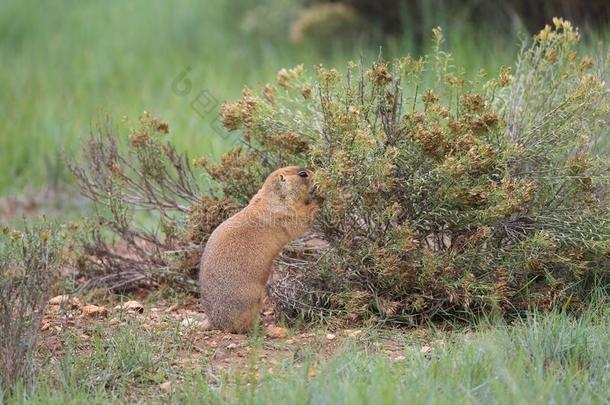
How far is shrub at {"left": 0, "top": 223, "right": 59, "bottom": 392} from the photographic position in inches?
172

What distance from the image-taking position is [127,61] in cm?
1202

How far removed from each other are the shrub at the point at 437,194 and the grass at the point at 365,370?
25 centimetres

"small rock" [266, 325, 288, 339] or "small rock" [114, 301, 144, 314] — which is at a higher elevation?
"small rock" [114, 301, 144, 314]

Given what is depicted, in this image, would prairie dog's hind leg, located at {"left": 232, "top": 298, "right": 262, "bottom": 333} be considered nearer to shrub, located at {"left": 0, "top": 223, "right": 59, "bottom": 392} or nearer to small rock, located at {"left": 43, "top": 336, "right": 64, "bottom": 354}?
small rock, located at {"left": 43, "top": 336, "right": 64, "bottom": 354}

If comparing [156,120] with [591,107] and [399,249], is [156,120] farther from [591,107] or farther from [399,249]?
[591,107]

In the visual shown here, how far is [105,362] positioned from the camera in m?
4.66

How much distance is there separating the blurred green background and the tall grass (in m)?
0.02

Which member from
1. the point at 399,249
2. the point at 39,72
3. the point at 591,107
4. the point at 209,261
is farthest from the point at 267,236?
the point at 39,72

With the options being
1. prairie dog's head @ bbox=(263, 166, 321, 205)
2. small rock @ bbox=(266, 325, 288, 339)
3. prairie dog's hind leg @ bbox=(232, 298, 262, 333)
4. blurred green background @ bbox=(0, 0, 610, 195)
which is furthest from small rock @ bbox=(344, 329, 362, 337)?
blurred green background @ bbox=(0, 0, 610, 195)

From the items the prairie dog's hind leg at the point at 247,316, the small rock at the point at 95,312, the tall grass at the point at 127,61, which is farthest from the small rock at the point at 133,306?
the tall grass at the point at 127,61

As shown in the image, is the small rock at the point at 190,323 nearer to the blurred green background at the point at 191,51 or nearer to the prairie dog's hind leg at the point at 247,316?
the prairie dog's hind leg at the point at 247,316

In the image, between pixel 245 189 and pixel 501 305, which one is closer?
pixel 501 305

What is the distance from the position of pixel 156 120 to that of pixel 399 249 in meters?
1.81

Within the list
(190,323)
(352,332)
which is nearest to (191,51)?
(190,323)
